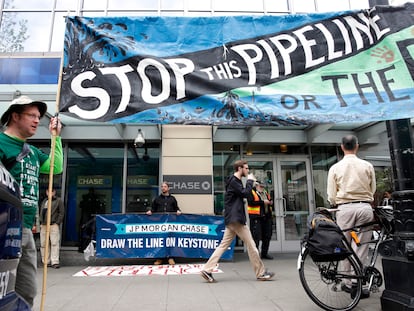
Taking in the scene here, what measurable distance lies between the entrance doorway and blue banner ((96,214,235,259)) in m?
2.57

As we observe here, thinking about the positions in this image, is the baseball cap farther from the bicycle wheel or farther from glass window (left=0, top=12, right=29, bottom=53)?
glass window (left=0, top=12, right=29, bottom=53)

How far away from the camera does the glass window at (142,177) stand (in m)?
8.89

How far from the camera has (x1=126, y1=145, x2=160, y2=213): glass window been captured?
8891 mm

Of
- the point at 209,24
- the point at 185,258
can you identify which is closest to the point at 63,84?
the point at 209,24

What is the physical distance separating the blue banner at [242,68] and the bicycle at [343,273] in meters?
1.30

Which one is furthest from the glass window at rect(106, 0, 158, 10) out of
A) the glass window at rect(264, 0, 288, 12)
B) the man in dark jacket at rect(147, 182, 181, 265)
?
the man in dark jacket at rect(147, 182, 181, 265)

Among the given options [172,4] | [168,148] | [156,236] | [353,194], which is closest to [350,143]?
[353,194]

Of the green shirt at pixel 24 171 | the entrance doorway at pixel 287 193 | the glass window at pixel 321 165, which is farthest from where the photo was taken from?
the glass window at pixel 321 165

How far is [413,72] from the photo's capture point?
3.20 metres

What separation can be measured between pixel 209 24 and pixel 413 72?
2.19m

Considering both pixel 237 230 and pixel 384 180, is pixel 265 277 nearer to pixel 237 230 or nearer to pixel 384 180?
pixel 237 230

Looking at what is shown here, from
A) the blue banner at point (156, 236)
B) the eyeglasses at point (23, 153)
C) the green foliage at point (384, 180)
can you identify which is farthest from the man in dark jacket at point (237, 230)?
the green foliage at point (384, 180)

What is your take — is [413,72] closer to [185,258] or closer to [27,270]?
[27,270]

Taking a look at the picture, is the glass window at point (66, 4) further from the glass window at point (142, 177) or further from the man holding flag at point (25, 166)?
the man holding flag at point (25, 166)
